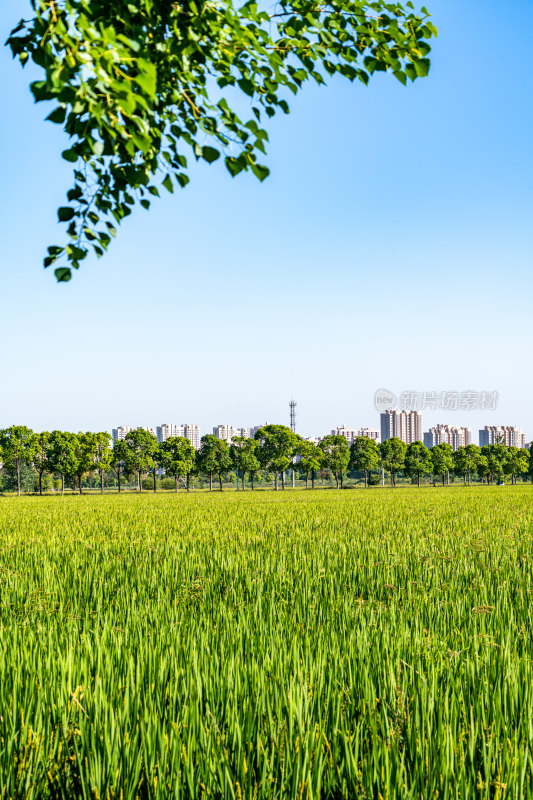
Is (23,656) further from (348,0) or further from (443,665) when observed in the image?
(348,0)

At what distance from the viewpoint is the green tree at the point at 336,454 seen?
236 ft

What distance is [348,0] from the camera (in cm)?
271

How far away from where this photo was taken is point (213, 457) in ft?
215

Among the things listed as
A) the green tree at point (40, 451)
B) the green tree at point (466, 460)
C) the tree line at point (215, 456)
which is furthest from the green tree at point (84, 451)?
the green tree at point (466, 460)

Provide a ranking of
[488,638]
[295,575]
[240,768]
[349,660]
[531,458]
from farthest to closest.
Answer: [531,458] → [295,575] → [488,638] → [349,660] → [240,768]

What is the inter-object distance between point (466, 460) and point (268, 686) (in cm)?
8278

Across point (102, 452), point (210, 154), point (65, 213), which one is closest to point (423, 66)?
point (210, 154)

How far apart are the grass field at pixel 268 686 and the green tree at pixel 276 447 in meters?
59.7

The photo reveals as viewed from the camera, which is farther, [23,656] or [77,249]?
[23,656]

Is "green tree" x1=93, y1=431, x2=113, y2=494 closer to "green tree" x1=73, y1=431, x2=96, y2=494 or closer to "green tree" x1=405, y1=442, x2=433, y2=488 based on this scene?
"green tree" x1=73, y1=431, x2=96, y2=494

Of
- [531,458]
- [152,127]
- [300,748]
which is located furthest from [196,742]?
[531,458]

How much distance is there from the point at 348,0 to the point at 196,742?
3.86m

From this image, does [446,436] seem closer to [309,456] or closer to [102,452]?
[309,456]

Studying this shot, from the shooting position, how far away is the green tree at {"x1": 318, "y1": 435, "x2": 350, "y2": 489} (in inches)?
2830
